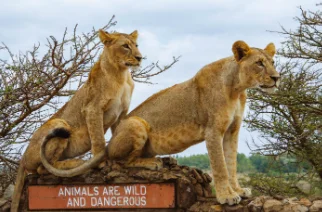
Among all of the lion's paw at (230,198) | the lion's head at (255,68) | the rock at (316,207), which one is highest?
the lion's head at (255,68)

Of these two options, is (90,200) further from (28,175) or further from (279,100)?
(279,100)

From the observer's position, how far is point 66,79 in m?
10.1

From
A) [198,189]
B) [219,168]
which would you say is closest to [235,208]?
[219,168]

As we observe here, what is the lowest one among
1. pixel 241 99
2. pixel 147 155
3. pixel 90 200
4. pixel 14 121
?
pixel 90 200

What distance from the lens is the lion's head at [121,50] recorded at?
23.3ft

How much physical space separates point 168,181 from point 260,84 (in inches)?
56.3

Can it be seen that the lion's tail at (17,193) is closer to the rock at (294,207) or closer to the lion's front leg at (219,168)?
the lion's front leg at (219,168)

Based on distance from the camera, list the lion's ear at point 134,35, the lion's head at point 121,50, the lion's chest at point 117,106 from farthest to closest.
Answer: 1. the lion's ear at point 134,35
2. the lion's chest at point 117,106
3. the lion's head at point 121,50

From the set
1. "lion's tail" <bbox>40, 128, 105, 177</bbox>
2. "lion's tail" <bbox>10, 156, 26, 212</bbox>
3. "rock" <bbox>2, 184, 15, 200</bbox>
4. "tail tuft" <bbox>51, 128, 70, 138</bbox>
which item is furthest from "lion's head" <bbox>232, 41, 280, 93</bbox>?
"rock" <bbox>2, 184, 15, 200</bbox>

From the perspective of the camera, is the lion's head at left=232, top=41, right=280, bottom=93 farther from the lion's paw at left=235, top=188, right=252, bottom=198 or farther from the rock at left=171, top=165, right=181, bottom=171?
the rock at left=171, top=165, right=181, bottom=171

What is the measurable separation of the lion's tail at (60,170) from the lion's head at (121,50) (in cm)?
97

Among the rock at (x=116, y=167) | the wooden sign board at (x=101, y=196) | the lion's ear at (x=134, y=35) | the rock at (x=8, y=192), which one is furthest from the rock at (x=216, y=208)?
the rock at (x=8, y=192)

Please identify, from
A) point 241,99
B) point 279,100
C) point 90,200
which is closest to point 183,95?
point 241,99

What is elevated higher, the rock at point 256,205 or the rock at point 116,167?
the rock at point 116,167
